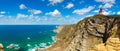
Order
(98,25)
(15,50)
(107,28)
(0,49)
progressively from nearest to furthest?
(0,49) < (107,28) < (98,25) < (15,50)

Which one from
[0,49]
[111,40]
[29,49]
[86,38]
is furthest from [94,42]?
[29,49]

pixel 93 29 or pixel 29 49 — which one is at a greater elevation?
pixel 93 29

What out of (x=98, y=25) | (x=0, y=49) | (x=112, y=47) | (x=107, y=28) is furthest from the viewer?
(x=98, y=25)

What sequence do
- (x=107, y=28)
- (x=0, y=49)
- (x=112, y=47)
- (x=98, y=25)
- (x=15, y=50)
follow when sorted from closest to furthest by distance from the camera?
(x=0, y=49), (x=112, y=47), (x=107, y=28), (x=98, y=25), (x=15, y=50)

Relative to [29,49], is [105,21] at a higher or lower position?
higher

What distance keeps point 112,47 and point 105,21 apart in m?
33.6

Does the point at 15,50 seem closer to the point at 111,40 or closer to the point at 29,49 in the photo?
the point at 29,49

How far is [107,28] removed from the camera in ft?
208

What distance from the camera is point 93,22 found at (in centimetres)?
7025

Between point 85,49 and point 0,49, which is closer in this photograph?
point 0,49

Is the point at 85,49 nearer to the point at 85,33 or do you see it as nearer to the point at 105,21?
the point at 85,33

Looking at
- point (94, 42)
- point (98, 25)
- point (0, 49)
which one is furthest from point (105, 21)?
point (0, 49)

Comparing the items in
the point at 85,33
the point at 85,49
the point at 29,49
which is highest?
the point at 85,33

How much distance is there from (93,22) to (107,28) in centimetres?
776
